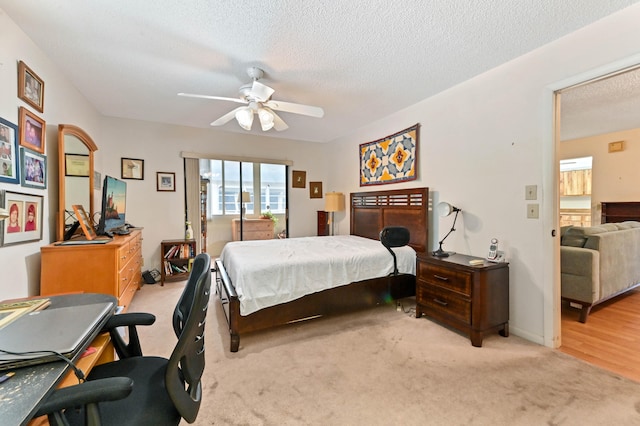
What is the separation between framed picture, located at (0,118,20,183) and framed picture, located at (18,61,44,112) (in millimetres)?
303

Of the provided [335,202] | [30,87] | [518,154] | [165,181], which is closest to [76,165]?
[30,87]

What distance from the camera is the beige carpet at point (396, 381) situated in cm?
157

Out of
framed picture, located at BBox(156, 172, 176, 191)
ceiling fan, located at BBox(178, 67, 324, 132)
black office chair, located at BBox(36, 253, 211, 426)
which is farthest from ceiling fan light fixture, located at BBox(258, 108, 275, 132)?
framed picture, located at BBox(156, 172, 176, 191)

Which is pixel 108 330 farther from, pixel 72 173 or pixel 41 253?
pixel 72 173

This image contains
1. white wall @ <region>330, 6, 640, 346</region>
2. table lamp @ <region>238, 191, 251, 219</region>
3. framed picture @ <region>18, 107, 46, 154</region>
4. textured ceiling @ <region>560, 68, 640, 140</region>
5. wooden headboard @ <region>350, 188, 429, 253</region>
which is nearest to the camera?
framed picture @ <region>18, 107, 46, 154</region>

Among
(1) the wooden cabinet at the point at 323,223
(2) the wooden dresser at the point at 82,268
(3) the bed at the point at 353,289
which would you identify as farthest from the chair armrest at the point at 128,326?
(1) the wooden cabinet at the point at 323,223

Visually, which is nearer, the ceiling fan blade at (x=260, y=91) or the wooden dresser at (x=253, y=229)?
the ceiling fan blade at (x=260, y=91)

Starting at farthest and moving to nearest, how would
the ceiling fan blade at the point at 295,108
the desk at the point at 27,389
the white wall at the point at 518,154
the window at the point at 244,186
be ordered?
the window at the point at 244,186 < the ceiling fan blade at the point at 295,108 < the white wall at the point at 518,154 < the desk at the point at 27,389

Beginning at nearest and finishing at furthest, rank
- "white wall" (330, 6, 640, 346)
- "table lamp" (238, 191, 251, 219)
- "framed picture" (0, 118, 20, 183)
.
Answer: "framed picture" (0, 118, 20, 183) → "white wall" (330, 6, 640, 346) → "table lamp" (238, 191, 251, 219)

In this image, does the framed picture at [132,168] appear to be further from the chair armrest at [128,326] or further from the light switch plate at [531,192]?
the light switch plate at [531,192]

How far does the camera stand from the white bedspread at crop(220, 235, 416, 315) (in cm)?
239

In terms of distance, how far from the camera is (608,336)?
2.46 meters

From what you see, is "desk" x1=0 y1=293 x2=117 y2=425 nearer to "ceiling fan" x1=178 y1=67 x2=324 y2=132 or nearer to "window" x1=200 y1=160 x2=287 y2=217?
"ceiling fan" x1=178 y1=67 x2=324 y2=132

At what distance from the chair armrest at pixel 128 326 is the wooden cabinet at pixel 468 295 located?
2.37 m
